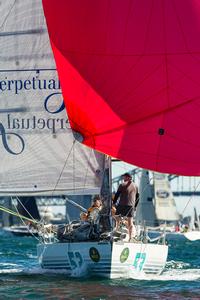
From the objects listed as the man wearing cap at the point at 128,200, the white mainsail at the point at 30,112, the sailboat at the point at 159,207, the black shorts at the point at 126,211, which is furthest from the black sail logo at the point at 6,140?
the sailboat at the point at 159,207

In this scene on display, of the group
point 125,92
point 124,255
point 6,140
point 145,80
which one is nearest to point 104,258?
point 124,255

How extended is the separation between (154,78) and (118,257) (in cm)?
335

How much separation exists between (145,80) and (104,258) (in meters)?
3.36

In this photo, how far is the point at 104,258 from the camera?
64.9 feet

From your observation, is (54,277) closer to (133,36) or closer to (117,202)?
(117,202)

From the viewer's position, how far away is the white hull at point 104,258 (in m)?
19.8

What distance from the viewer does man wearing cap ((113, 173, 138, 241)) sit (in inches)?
808

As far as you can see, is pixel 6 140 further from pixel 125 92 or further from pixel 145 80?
pixel 145 80

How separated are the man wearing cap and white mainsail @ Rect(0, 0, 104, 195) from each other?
144cm

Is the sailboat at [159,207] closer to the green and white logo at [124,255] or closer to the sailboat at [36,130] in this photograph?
the sailboat at [36,130]

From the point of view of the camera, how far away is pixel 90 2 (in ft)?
64.1

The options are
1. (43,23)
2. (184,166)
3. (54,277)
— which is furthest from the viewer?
(43,23)

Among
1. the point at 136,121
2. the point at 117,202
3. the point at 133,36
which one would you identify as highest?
Result: the point at 133,36

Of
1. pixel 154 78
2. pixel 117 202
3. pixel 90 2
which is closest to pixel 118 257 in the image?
pixel 117 202
